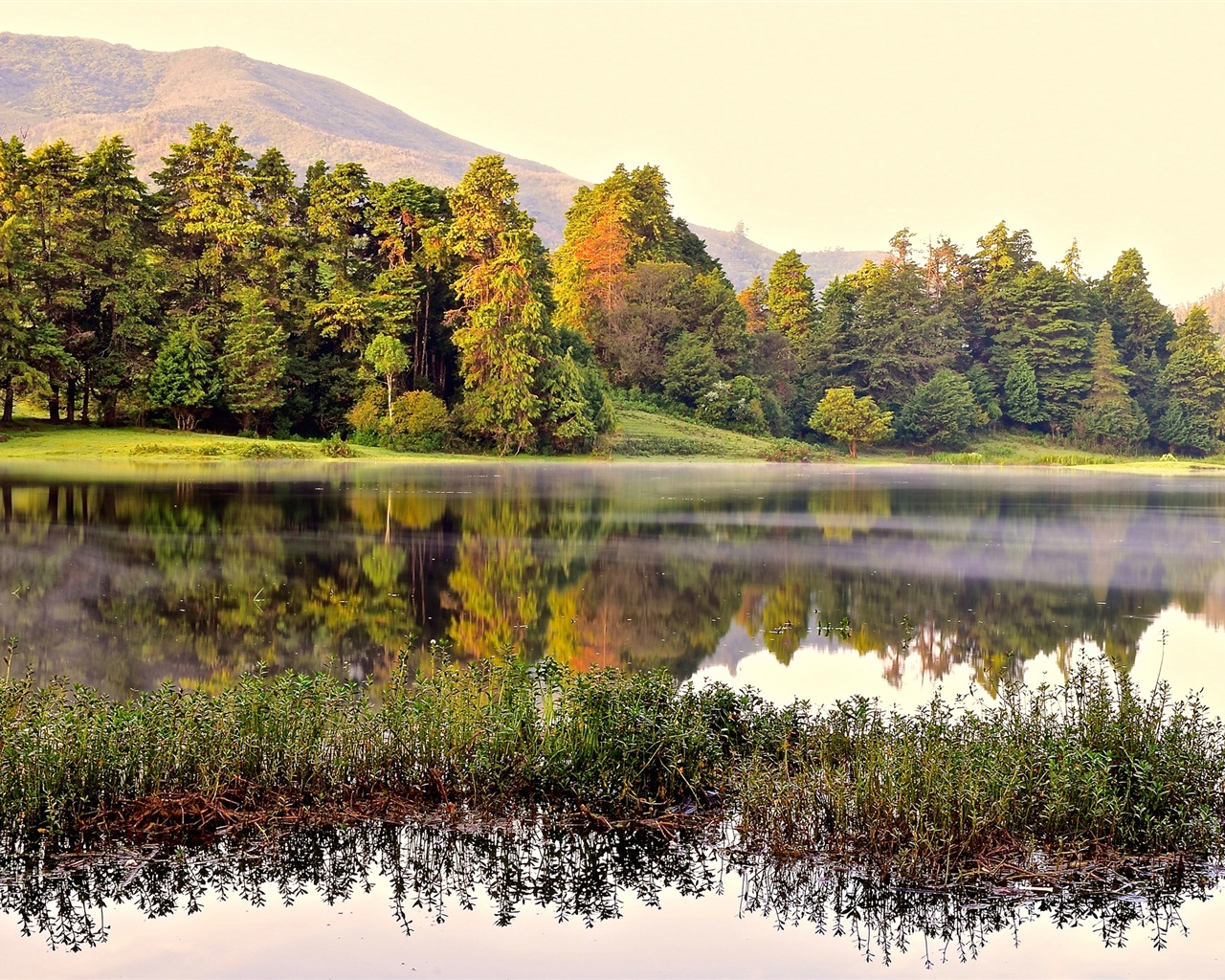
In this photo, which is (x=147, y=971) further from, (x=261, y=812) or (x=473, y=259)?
(x=473, y=259)

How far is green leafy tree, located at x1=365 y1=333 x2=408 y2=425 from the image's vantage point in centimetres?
5566

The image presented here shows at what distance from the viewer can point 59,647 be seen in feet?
36.4

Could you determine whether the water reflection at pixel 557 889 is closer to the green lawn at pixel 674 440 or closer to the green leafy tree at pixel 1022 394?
the green lawn at pixel 674 440

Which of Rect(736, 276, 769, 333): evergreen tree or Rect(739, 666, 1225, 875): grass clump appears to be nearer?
Rect(739, 666, 1225, 875): grass clump

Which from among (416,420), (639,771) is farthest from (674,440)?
(639,771)

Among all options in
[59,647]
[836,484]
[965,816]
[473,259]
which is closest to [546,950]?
[965,816]

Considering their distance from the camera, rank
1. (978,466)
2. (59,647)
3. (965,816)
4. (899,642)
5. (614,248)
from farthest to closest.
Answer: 1. (614,248)
2. (978,466)
3. (899,642)
4. (59,647)
5. (965,816)

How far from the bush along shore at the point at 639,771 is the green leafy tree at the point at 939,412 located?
7578 cm

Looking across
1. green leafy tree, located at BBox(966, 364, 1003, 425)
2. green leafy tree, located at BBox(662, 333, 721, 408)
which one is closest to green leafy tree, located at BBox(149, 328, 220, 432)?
green leafy tree, located at BBox(662, 333, 721, 408)

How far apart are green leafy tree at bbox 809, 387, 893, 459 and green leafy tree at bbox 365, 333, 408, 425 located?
31.2 m

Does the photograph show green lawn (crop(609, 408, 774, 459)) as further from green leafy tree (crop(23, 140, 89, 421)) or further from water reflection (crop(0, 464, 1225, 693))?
water reflection (crop(0, 464, 1225, 693))

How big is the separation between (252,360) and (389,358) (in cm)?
612

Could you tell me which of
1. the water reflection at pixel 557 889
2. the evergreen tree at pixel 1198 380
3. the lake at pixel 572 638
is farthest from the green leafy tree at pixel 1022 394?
the water reflection at pixel 557 889

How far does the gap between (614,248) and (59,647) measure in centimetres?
7168
